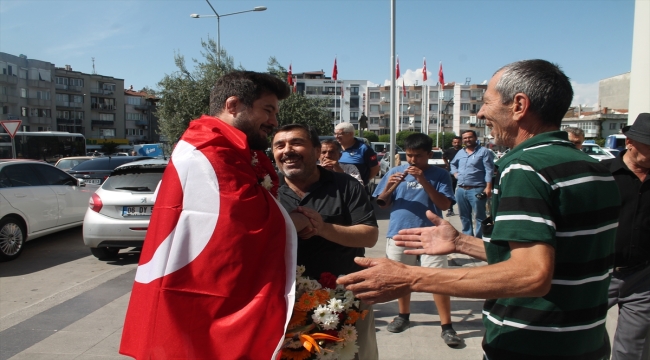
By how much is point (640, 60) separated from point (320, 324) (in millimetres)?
11919

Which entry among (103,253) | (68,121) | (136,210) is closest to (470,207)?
(136,210)

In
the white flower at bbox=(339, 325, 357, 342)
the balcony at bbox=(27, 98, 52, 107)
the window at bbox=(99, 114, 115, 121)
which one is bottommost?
the white flower at bbox=(339, 325, 357, 342)

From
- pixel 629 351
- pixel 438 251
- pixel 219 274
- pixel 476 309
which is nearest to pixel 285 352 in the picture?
pixel 219 274

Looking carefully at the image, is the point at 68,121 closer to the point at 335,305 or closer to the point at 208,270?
the point at 335,305

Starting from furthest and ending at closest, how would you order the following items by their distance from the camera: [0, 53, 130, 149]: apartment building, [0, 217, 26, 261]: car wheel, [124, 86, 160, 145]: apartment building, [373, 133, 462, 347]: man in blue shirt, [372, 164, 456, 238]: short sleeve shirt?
[124, 86, 160, 145]: apartment building
[0, 53, 130, 149]: apartment building
[0, 217, 26, 261]: car wheel
[372, 164, 456, 238]: short sleeve shirt
[373, 133, 462, 347]: man in blue shirt

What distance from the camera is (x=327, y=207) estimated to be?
286 cm

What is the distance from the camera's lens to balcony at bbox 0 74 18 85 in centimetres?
6412

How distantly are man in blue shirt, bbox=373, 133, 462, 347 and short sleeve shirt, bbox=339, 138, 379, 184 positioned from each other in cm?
165

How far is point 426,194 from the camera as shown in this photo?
15.5 feet

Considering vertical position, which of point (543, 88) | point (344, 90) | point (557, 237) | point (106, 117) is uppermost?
point (344, 90)

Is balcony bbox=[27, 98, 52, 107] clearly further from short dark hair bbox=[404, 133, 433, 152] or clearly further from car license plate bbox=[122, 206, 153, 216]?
short dark hair bbox=[404, 133, 433, 152]

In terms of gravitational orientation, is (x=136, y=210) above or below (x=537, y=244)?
below

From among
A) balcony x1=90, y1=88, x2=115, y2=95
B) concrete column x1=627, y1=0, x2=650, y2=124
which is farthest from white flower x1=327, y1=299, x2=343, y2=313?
balcony x1=90, y1=88, x2=115, y2=95

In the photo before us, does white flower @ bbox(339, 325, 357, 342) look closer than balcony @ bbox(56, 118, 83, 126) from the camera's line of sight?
Yes
